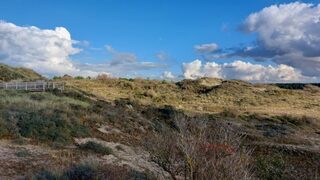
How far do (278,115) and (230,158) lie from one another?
151 feet

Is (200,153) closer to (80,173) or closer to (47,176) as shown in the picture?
(80,173)

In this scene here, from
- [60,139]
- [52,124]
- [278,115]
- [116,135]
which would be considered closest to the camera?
[60,139]

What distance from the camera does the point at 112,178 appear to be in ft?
41.4

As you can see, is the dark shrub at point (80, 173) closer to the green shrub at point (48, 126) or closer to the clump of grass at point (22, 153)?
the clump of grass at point (22, 153)

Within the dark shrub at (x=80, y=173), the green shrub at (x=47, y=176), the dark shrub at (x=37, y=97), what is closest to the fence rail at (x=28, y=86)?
the dark shrub at (x=37, y=97)

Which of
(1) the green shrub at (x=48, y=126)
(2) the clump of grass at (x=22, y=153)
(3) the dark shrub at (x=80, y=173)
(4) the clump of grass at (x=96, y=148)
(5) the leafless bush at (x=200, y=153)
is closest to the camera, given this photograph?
(5) the leafless bush at (x=200, y=153)

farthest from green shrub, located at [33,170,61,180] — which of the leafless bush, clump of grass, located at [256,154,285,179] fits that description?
clump of grass, located at [256,154,285,179]

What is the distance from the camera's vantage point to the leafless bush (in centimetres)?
998

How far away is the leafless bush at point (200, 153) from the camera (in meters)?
9.98

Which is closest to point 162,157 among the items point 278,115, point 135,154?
point 135,154

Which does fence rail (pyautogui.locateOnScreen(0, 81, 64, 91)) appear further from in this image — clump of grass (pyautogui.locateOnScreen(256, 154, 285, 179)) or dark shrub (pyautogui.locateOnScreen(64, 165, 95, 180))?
clump of grass (pyautogui.locateOnScreen(256, 154, 285, 179))

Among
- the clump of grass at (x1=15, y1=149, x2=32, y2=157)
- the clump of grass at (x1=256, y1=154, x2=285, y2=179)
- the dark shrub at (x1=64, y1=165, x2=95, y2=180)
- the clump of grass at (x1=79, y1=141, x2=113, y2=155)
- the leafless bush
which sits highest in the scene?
the leafless bush

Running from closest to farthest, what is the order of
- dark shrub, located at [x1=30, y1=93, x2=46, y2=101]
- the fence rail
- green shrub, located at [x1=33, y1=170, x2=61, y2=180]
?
green shrub, located at [x1=33, y1=170, x2=61, y2=180], dark shrub, located at [x1=30, y1=93, x2=46, y2=101], the fence rail

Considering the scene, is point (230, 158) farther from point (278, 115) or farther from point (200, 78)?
point (200, 78)
